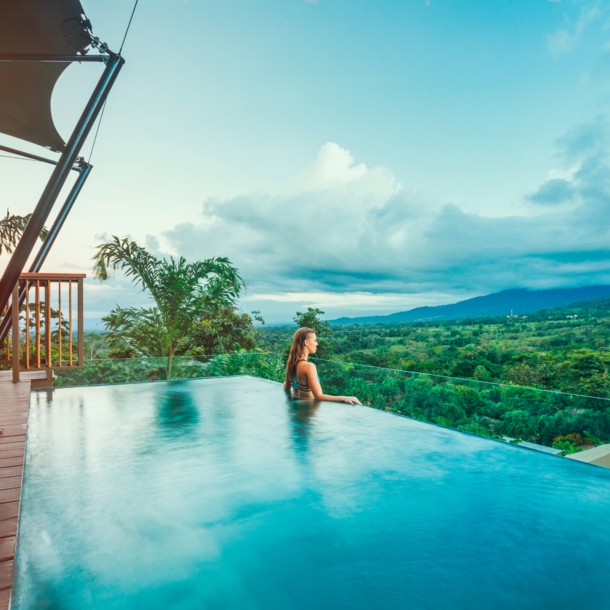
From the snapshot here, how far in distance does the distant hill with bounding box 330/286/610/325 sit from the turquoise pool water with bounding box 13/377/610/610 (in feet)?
45.6

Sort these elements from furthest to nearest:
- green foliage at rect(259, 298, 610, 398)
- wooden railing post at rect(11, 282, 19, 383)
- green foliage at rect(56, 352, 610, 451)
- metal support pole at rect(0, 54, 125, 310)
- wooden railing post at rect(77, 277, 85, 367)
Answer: green foliage at rect(259, 298, 610, 398) < wooden railing post at rect(77, 277, 85, 367) < wooden railing post at rect(11, 282, 19, 383) < green foliage at rect(56, 352, 610, 451) < metal support pole at rect(0, 54, 125, 310)

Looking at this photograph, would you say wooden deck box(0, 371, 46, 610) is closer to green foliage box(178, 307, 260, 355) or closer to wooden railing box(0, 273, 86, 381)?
wooden railing box(0, 273, 86, 381)

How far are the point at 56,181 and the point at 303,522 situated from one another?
8.62ft

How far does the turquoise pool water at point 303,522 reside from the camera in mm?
1481

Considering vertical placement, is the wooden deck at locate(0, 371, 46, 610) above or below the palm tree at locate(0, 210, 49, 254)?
below

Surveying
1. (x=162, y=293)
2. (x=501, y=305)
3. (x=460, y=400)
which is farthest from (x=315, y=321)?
(x=501, y=305)

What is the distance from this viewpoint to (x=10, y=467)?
97.7 inches

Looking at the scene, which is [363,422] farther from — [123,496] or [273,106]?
[273,106]

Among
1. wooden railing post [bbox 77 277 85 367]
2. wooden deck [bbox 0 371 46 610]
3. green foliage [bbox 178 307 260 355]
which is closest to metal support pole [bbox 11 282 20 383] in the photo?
wooden deck [bbox 0 371 46 610]

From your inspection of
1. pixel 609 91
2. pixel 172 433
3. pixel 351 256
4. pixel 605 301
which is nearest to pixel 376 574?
pixel 172 433

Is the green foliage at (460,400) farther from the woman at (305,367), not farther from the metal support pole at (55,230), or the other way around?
the metal support pole at (55,230)

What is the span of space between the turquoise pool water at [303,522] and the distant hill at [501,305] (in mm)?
13892

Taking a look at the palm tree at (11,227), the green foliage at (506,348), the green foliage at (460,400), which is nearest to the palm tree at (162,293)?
the palm tree at (11,227)

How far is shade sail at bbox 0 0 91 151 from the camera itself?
312 centimetres
